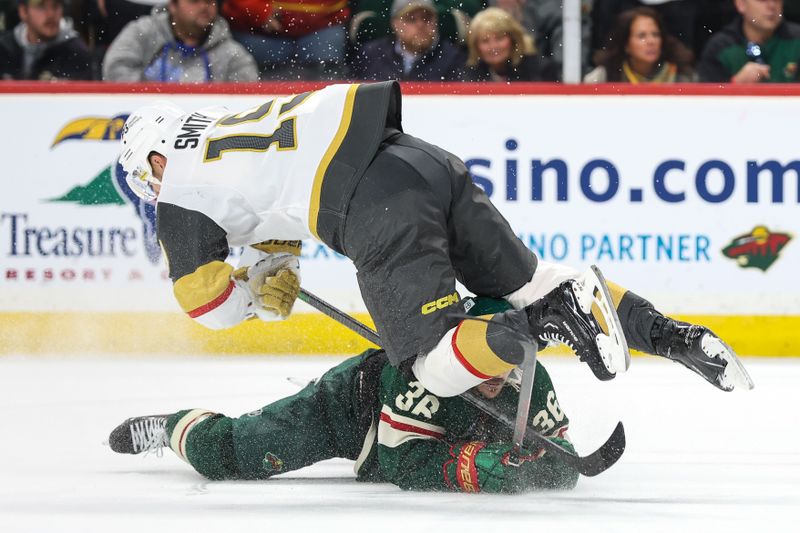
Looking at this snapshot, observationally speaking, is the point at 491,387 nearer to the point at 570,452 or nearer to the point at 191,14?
the point at 570,452

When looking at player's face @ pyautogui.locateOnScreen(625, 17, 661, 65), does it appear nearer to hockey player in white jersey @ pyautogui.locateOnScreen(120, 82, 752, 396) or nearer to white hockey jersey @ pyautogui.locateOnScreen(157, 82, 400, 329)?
hockey player in white jersey @ pyautogui.locateOnScreen(120, 82, 752, 396)

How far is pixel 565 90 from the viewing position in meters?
5.23

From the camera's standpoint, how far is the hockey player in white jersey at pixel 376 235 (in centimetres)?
288

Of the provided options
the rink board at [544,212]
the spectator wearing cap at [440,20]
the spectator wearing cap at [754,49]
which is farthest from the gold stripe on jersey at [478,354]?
the spectator wearing cap at [754,49]

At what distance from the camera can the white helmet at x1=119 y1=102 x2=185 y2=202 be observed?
3.21m

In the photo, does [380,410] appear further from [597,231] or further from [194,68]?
[194,68]

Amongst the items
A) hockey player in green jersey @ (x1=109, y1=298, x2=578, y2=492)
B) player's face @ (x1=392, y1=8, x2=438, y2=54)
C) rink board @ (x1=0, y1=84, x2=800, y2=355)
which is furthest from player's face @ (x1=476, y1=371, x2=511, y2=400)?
player's face @ (x1=392, y1=8, x2=438, y2=54)

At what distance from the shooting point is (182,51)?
18.0 feet

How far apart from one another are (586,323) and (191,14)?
3141 mm

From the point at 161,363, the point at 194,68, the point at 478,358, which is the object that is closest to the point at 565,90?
the point at 194,68

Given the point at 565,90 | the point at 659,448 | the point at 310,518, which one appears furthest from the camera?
the point at 565,90

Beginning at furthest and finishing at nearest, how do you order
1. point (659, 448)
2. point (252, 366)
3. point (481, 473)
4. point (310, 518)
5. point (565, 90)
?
point (565, 90) → point (252, 366) → point (659, 448) → point (481, 473) → point (310, 518)

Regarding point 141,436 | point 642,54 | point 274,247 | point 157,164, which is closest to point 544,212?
point 642,54

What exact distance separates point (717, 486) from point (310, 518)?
0.94 m
